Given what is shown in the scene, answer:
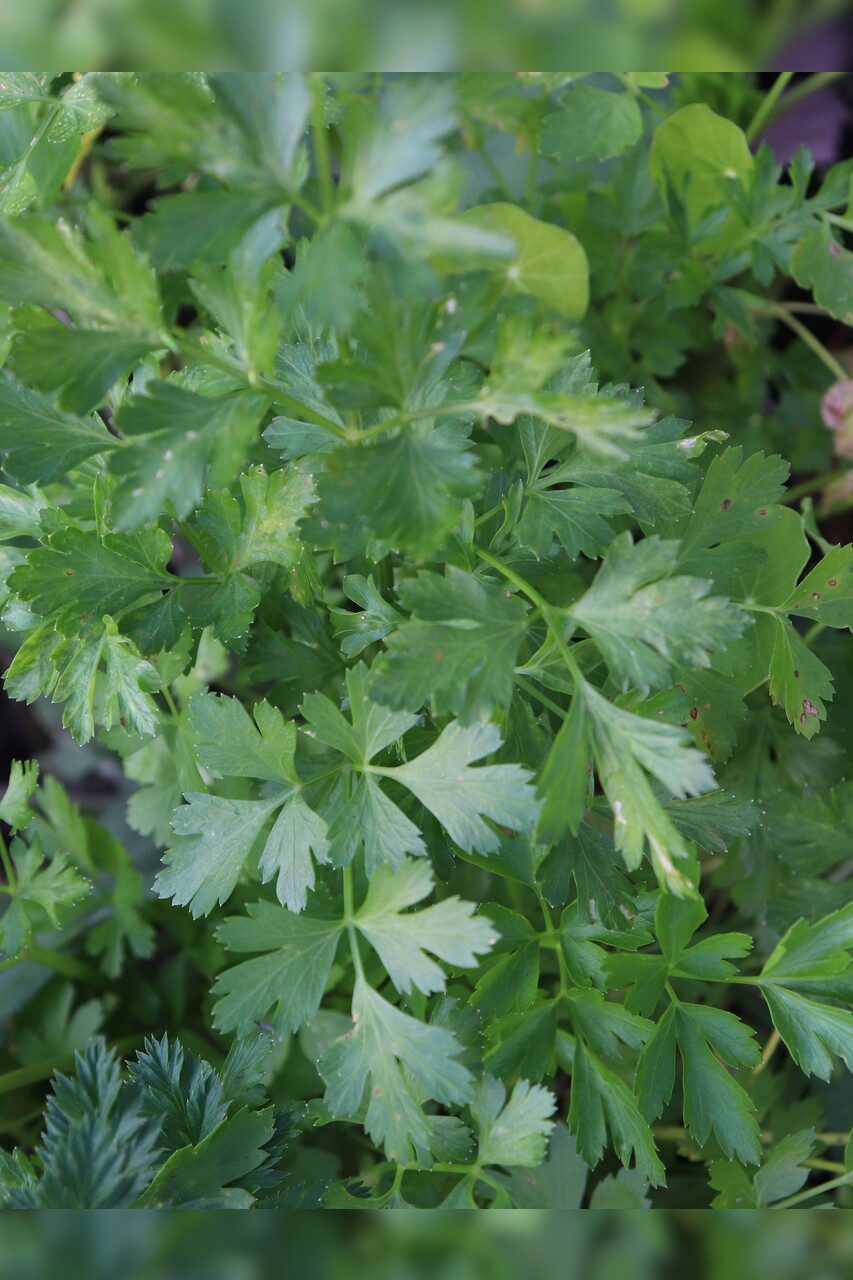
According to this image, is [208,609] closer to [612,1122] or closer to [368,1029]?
[368,1029]

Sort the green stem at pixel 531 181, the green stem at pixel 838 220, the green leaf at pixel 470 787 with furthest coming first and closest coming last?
the green stem at pixel 531 181 → the green stem at pixel 838 220 → the green leaf at pixel 470 787

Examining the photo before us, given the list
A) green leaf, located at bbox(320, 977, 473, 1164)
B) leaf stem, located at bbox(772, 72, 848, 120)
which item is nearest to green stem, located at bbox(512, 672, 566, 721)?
green leaf, located at bbox(320, 977, 473, 1164)

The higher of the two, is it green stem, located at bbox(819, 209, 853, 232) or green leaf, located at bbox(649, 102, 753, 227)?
green leaf, located at bbox(649, 102, 753, 227)

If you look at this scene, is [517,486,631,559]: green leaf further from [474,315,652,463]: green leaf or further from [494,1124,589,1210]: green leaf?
[494,1124,589,1210]: green leaf

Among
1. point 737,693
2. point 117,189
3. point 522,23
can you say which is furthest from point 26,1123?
point 117,189

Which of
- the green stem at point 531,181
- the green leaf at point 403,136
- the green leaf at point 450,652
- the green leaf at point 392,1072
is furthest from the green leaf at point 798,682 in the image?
the green stem at point 531,181

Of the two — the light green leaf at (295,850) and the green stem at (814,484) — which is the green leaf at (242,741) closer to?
the light green leaf at (295,850)

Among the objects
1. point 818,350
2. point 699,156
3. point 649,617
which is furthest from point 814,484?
point 649,617

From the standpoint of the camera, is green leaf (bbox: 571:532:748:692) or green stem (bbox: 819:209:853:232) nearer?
green leaf (bbox: 571:532:748:692)
